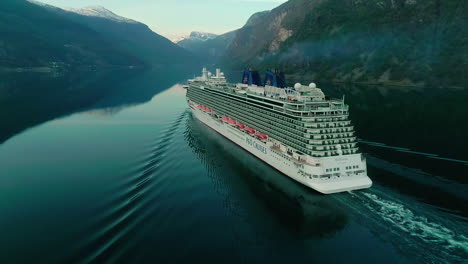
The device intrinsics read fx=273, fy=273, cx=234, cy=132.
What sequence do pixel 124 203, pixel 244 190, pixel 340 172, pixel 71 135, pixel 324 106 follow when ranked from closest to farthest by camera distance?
pixel 124 203 → pixel 340 172 → pixel 244 190 → pixel 324 106 → pixel 71 135

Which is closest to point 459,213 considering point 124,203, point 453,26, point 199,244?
point 199,244

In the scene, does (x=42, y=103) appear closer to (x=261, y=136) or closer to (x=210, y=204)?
(x=261, y=136)

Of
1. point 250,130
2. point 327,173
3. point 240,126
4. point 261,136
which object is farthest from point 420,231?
point 240,126

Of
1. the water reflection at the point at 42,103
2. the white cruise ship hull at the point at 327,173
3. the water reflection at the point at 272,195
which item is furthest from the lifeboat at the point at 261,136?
the water reflection at the point at 42,103

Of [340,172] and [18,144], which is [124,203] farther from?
[18,144]

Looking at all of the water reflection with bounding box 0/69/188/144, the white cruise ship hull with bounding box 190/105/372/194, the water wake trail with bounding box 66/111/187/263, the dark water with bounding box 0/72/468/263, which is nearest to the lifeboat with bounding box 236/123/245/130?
the dark water with bounding box 0/72/468/263

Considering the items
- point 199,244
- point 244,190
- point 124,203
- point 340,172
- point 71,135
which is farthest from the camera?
point 71,135

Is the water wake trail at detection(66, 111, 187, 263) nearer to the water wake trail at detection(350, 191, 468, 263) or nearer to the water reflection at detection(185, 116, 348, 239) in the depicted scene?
the water reflection at detection(185, 116, 348, 239)
